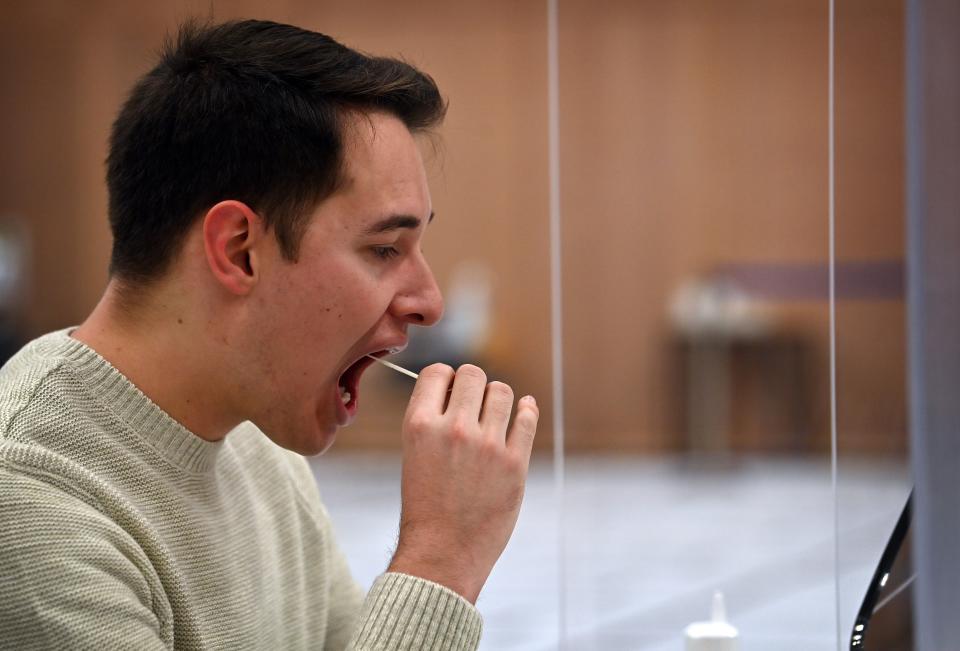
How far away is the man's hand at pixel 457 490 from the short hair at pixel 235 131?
20cm

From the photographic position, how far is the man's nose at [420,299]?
110 cm

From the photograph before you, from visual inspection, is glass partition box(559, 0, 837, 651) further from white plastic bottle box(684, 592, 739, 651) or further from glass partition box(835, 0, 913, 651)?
white plastic bottle box(684, 592, 739, 651)

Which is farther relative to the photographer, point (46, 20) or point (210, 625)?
point (46, 20)

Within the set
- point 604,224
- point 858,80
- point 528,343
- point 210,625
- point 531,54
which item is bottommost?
point 210,625

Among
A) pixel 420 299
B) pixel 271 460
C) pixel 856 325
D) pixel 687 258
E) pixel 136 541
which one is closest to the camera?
pixel 136 541

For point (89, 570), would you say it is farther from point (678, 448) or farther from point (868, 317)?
point (678, 448)

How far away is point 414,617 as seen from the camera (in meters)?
0.95

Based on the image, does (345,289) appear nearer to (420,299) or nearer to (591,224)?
(420,299)

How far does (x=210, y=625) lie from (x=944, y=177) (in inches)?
29.0

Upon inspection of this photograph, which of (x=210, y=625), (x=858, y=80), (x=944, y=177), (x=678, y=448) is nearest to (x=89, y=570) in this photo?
(x=210, y=625)

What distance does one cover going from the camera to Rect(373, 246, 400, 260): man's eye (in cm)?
109

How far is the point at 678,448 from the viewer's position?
21.7ft

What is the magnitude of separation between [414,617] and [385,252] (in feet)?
1.11

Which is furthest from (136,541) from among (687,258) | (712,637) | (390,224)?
(687,258)
